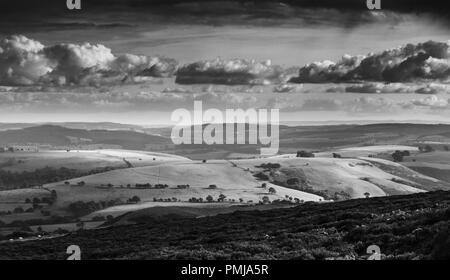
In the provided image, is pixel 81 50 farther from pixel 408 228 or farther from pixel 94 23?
pixel 408 228

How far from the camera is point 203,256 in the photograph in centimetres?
3291

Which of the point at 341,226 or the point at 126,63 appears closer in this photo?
the point at 341,226
